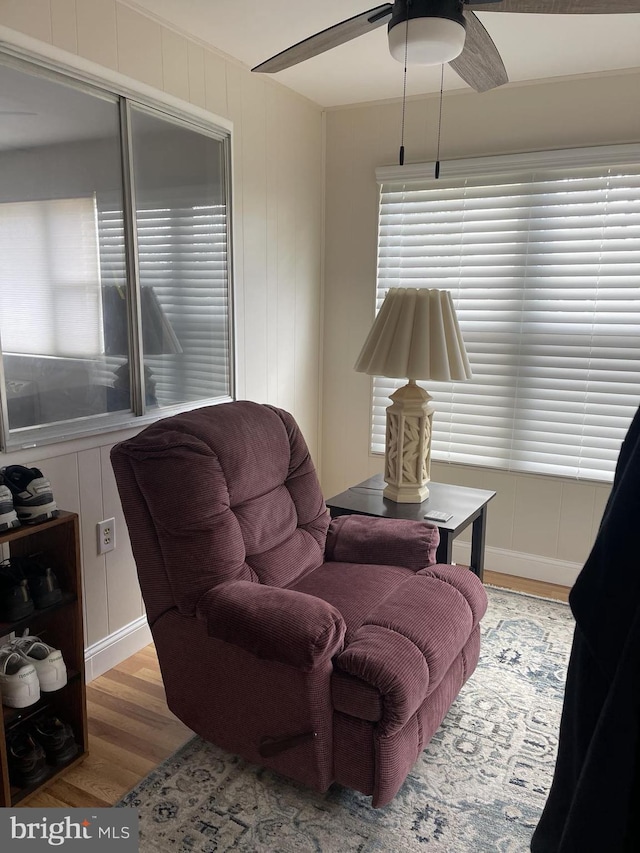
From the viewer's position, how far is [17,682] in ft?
5.72

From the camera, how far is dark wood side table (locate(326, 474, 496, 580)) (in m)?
2.39

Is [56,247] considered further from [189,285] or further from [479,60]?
[479,60]

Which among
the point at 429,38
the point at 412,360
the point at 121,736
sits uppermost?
the point at 429,38

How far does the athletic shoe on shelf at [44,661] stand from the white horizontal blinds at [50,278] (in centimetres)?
90

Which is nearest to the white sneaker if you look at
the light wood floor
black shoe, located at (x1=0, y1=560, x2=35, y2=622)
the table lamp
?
black shoe, located at (x1=0, y1=560, x2=35, y2=622)

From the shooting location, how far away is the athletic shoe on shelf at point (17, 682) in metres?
1.74

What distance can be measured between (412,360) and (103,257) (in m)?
1.21

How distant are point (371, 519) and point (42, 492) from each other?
3.91 ft

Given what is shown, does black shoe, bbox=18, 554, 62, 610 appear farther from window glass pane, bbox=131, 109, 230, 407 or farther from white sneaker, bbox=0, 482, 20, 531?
window glass pane, bbox=131, 109, 230, 407

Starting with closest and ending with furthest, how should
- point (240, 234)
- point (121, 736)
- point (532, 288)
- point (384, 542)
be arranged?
1. point (121, 736)
2. point (384, 542)
3. point (240, 234)
4. point (532, 288)

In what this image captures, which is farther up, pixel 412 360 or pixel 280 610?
pixel 412 360

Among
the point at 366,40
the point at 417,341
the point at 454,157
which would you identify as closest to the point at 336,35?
the point at 366,40

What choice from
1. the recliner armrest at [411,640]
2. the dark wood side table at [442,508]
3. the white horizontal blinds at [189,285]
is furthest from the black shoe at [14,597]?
the dark wood side table at [442,508]

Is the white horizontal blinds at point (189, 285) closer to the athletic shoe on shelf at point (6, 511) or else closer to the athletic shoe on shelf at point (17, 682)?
the athletic shoe on shelf at point (6, 511)
